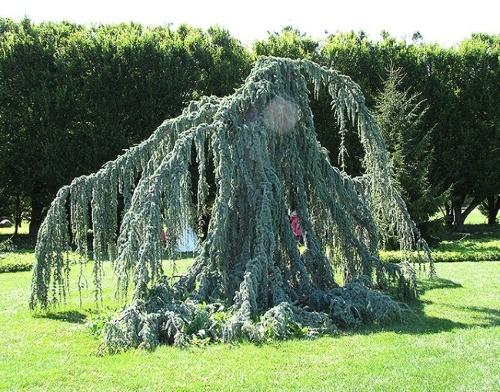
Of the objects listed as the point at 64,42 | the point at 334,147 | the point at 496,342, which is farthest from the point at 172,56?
the point at 496,342

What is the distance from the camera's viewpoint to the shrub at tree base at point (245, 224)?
6.46 metres

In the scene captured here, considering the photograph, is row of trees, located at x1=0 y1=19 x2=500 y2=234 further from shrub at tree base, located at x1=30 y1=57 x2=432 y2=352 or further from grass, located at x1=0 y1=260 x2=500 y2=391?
grass, located at x1=0 y1=260 x2=500 y2=391

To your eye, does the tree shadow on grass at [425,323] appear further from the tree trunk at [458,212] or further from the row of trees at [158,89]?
the tree trunk at [458,212]

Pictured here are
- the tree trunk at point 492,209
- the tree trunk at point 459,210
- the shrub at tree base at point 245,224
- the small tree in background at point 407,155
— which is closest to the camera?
the shrub at tree base at point 245,224

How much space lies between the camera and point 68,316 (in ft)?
26.2

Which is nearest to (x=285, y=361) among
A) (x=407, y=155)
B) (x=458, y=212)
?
(x=407, y=155)

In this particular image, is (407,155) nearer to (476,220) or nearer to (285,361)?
(285,361)

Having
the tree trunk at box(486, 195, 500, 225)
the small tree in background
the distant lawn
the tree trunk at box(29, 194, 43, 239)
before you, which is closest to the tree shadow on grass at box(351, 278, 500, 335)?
the small tree in background

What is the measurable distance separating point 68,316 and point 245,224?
2.73 m

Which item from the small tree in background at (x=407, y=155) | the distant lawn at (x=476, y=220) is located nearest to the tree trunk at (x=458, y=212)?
the small tree in background at (x=407, y=155)

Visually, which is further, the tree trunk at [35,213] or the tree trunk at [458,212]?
the tree trunk at [458,212]

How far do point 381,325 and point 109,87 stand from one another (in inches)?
578

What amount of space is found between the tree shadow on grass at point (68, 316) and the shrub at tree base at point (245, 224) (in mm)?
222

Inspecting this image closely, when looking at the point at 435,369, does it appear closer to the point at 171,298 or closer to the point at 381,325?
the point at 381,325
